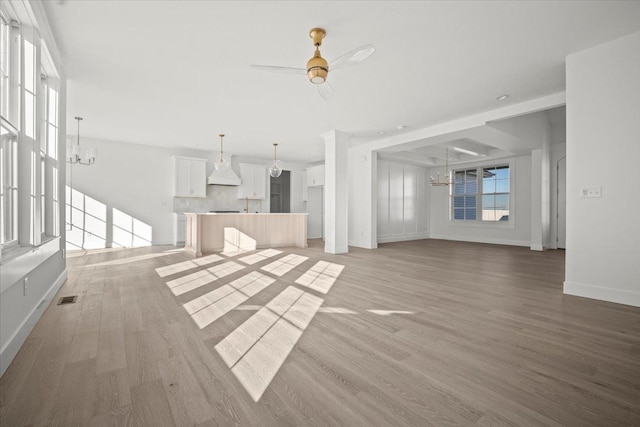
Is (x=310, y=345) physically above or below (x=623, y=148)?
below

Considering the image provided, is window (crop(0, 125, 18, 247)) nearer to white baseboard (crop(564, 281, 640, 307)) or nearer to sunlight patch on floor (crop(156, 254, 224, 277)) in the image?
sunlight patch on floor (crop(156, 254, 224, 277))

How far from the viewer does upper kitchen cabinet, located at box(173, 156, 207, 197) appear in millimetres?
8219

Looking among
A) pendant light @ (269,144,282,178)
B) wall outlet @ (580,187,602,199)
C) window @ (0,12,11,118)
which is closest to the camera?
window @ (0,12,11,118)

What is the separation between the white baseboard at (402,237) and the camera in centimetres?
926

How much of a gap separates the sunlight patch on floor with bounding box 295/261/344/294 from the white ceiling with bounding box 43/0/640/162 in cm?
268

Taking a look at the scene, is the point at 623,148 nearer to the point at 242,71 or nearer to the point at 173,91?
the point at 242,71

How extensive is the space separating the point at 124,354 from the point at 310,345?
1.22 meters

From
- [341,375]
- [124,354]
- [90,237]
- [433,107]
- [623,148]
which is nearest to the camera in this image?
[341,375]

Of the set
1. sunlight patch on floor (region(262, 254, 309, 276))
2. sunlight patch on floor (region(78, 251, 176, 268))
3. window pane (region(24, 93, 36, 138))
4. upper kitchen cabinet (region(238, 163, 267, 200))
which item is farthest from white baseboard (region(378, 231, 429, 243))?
window pane (region(24, 93, 36, 138))

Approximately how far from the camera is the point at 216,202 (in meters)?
9.14

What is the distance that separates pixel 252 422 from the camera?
4.44 feet

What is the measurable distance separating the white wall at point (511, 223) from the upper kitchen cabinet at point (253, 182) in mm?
5961

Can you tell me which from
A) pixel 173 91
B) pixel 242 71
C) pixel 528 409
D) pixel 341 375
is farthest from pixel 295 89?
pixel 528 409

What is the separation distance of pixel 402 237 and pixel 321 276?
237 inches
